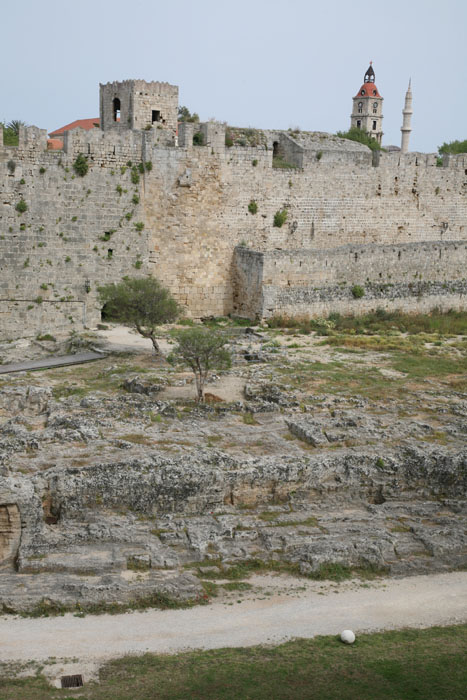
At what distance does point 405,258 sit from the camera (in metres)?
30.1

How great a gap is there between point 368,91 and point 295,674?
80078 millimetres

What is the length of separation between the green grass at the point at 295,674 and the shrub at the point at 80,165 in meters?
18.1

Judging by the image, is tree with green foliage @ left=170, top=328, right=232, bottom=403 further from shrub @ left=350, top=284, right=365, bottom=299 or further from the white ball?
shrub @ left=350, top=284, right=365, bottom=299

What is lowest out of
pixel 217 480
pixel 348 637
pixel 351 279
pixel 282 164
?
pixel 348 637

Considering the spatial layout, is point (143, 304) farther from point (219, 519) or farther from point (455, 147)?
point (455, 147)

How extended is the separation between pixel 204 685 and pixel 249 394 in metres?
9.74

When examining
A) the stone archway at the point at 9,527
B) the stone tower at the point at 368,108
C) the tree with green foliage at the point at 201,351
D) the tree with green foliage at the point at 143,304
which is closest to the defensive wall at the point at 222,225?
the tree with green foliage at the point at 143,304

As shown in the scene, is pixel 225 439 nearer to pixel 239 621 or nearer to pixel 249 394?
pixel 249 394

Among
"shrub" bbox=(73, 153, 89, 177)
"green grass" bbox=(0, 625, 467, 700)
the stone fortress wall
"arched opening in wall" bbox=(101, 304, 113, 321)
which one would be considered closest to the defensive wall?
the stone fortress wall

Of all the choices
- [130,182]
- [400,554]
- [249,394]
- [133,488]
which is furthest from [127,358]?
[400,554]

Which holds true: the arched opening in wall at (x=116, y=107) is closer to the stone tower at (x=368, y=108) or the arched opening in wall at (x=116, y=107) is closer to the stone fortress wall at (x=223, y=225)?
the stone fortress wall at (x=223, y=225)

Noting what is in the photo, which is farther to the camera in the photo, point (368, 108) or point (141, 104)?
point (368, 108)

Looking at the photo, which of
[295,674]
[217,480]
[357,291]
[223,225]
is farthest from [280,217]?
Answer: [295,674]

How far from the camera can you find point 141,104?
29.2m
